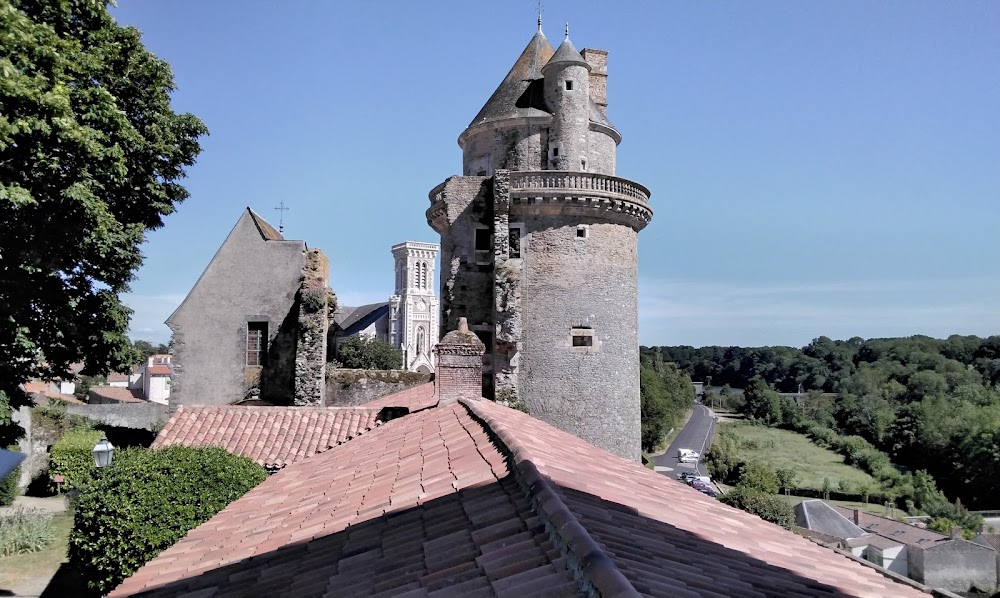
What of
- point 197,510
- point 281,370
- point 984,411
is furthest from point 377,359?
point 984,411

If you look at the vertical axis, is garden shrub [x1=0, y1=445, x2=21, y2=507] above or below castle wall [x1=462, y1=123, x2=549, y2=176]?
below

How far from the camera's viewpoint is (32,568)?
714 inches

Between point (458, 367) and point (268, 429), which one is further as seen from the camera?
point (268, 429)

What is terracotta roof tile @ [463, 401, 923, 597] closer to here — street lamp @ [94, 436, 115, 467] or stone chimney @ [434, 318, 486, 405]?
stone chimney @ [434, 318, 486, 405]

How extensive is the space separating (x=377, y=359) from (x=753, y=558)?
66.7 m

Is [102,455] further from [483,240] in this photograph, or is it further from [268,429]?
[483,240]

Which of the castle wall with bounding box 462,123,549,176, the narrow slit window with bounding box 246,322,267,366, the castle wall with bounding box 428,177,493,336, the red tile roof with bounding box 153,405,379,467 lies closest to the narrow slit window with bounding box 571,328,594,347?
the castle wall with bounding box 428,177,493,336

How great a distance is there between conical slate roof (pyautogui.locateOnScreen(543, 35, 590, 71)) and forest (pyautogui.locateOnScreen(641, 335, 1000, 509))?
6975 centimetres

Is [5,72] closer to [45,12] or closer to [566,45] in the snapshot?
[45,12]

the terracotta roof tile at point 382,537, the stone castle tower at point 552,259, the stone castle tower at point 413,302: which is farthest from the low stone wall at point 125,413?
the stone castle tower at point 413,302

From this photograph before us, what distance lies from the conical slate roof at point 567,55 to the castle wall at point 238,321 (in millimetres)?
10928

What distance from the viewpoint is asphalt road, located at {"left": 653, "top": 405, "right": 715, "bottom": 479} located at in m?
67.2

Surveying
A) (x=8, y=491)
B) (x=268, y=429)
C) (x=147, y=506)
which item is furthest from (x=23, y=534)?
(x=147, y=506)

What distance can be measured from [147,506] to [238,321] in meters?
11.5
